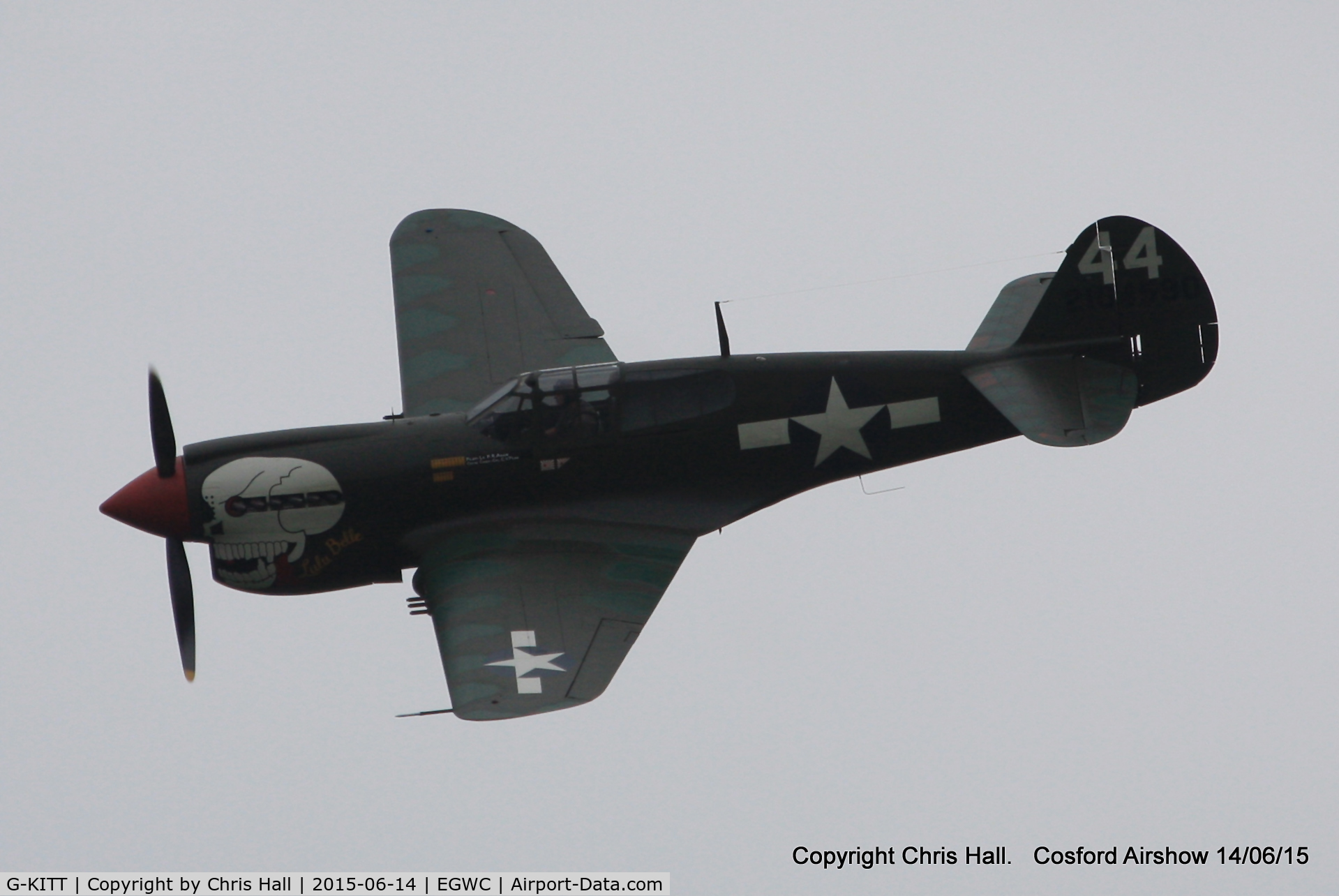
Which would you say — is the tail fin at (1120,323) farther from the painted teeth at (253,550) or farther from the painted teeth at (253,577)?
the painted teeth at (253,577)

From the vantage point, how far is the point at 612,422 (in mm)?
17562

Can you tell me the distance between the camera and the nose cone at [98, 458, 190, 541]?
17172 mm

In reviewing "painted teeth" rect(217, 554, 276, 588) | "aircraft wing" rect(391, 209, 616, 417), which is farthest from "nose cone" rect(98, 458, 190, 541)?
"aircraft wing" rect(391, 209, 616, 417)

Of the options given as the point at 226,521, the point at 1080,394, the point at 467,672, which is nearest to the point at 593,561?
the point at 467,672

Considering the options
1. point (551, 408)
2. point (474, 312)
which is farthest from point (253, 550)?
point (474, 312)

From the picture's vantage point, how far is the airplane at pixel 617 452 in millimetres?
17141

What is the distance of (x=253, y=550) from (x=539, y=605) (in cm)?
282

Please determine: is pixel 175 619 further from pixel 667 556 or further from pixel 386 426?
pixel 667 556

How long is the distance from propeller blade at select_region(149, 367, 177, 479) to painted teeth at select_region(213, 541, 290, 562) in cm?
36

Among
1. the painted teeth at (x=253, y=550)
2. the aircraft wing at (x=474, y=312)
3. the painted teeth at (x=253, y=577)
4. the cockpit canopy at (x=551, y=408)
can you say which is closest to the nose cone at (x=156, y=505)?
the painted teeth at (x=253, y=550)

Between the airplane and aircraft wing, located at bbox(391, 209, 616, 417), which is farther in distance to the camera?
aircraft wing, located at bbox(391, 209, 616, 417)

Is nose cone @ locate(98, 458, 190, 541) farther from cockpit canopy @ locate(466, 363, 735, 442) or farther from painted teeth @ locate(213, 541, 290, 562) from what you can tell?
cockpit canopy @ locate(466, 363, 735, 442)

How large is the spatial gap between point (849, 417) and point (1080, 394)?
2.17 metres

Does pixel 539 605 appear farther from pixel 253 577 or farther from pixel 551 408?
pixel 253 577
